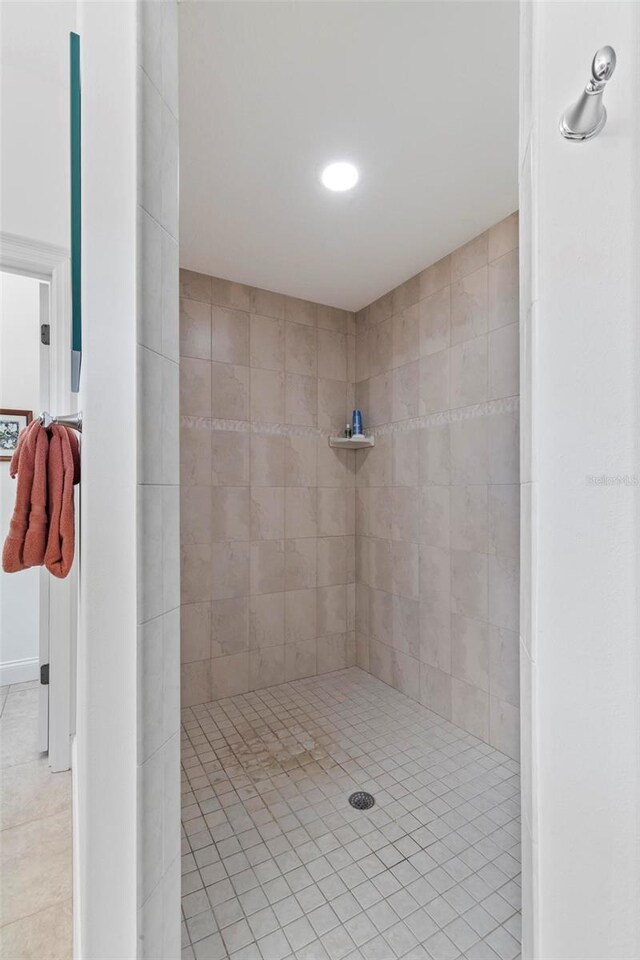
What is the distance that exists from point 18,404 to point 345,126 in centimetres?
259

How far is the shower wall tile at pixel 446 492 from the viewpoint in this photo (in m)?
2.03

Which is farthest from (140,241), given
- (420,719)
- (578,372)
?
(420,719)

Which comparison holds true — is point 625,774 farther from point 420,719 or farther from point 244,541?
point 244,541

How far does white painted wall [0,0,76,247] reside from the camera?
4.68 ft

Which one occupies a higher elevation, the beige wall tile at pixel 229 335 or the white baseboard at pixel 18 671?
the beige wall tile at pixel 229 335

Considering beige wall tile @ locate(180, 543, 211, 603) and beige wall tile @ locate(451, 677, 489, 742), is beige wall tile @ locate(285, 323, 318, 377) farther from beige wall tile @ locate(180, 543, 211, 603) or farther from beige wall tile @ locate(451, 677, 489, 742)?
beige wall tile @ locate(451, 677, 489, 742)

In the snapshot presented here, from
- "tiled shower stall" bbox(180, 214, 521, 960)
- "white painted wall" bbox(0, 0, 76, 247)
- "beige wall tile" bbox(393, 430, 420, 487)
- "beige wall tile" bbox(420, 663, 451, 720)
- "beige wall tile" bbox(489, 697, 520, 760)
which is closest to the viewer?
"tiled shower stall" bbox(180, 214, 521, 960)

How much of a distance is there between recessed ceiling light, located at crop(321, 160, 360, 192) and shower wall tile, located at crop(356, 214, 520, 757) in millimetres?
767

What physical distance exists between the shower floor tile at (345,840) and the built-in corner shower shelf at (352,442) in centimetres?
163

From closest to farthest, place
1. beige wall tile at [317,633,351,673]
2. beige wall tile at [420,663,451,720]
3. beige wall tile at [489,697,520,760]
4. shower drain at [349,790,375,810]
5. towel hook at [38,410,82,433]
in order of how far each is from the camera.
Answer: towel hook at [38,410,82,433], shower drain at [349,790,375,810], beige wall tile at [489,697,520,760], beige wall tile at [420,663,451,720], beige wall tile at [317,633,351,673]

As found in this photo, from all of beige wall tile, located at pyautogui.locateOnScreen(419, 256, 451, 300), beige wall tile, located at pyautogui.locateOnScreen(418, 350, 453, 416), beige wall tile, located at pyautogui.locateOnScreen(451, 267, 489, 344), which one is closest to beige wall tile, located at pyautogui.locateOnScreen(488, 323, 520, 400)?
beige wall tile, located at pyautogui.locateOnScreen(451, 267, 489, 344)

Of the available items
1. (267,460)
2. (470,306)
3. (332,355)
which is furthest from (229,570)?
(470,306)

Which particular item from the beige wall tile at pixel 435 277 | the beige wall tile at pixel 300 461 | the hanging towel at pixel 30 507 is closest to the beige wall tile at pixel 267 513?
the beige wall tile at pixel 300 461

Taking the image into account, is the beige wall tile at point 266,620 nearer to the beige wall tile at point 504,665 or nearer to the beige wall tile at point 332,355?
the beige wall tile at point 504,665
